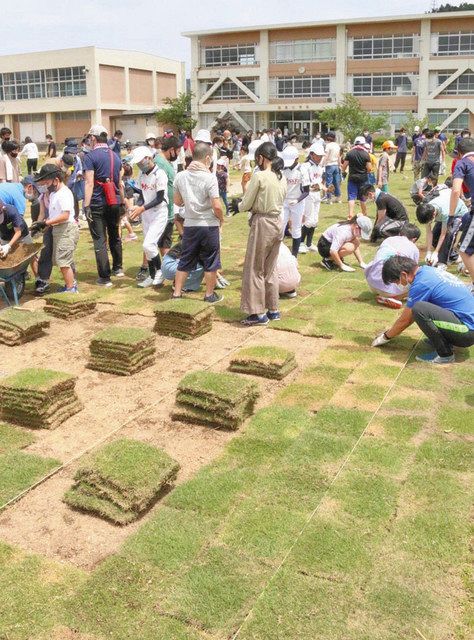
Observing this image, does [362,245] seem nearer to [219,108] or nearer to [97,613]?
[97,613]

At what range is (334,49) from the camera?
56.8m

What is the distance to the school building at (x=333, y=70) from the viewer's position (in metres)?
53.6

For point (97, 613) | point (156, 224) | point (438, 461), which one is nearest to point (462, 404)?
point (438, 461)

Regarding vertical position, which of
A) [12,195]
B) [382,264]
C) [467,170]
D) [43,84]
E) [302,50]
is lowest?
[382,264]

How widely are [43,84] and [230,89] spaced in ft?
63.7

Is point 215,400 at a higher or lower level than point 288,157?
lower

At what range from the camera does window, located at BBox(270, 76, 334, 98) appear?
57.7 meters

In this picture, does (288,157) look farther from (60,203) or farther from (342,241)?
(60,203)

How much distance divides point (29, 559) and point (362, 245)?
380 inches

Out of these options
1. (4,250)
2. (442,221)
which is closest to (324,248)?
(442,221)

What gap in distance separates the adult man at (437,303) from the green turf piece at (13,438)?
349 cm

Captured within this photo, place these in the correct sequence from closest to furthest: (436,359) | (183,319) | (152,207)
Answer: (436,359), (183,319), (152,207)

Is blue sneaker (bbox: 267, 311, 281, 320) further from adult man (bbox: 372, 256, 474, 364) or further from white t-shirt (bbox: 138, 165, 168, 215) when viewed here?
white t-shirt (bbox: 138, 165, 168, 215)

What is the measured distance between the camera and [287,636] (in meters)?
3.05
